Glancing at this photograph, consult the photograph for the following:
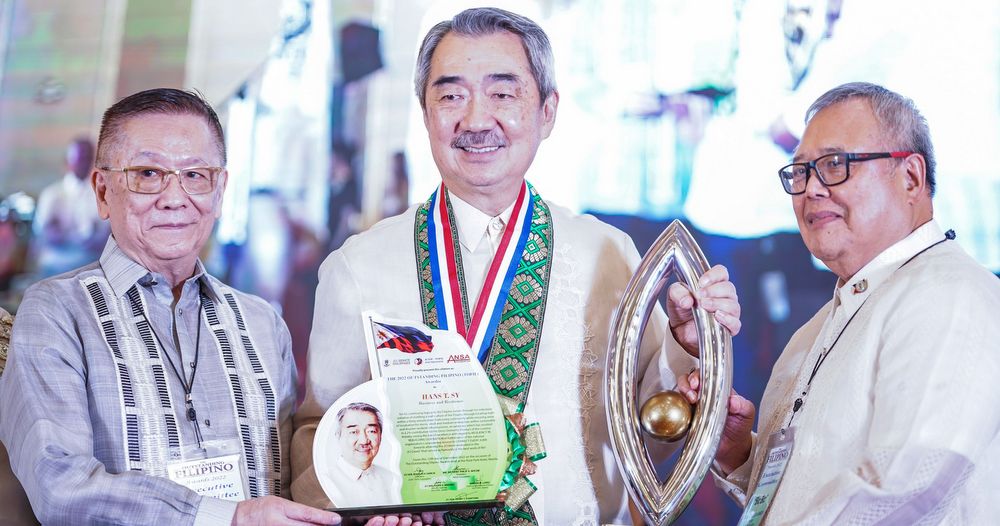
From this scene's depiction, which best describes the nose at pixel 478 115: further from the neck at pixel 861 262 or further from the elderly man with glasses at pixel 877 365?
the neck at pixel 861 262

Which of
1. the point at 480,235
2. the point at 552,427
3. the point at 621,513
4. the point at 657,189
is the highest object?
the point at 657,189

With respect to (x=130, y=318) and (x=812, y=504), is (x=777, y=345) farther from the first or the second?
(x=130, y=318)

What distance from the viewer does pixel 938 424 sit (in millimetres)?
1823

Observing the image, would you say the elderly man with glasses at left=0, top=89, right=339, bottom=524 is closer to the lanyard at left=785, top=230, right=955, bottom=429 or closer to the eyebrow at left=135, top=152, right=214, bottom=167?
the eyebrow at left=135, top=152, right=214, bottom=167

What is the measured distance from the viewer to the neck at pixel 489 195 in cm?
244

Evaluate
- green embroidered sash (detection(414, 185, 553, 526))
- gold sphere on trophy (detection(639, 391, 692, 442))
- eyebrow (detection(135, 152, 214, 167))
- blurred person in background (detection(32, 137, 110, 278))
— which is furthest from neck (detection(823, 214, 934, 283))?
blurred person in background (detection(32, 137, 110, 278))

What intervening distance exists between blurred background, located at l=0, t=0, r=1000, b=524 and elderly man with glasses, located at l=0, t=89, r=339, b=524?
83.2 inches

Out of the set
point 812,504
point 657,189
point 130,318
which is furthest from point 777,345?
point 130,318

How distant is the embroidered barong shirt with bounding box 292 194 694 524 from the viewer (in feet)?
7.59

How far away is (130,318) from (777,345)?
2.78 metres

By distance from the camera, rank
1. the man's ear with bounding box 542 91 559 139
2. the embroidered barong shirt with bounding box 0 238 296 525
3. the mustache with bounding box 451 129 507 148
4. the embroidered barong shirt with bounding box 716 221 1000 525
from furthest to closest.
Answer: the man's ear with bounding box 542 91 559 139
the mustache with bounding box 451 129 507 148
the embroidered barong shirt with bounding box 0 238 296 525
the embroidered barong shirt with bounding box 716 221 1000 525

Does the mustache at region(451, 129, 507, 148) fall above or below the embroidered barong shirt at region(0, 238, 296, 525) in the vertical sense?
above

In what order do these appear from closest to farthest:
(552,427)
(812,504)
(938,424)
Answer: (938,424) < (812,504) < (552,427)

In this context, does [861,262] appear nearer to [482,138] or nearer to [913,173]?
[913,173]
